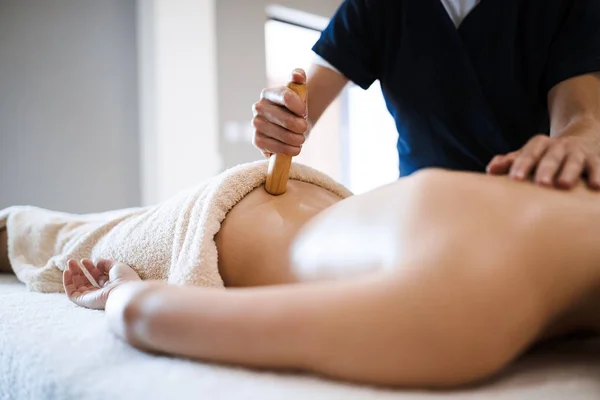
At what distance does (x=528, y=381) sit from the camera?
467 millimetres

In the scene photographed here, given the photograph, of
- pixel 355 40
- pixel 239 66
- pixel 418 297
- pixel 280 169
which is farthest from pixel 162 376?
pixel 239 66

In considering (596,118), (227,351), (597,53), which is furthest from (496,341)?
(597,53)

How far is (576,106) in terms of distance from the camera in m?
0.98

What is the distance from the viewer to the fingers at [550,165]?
0.55 m

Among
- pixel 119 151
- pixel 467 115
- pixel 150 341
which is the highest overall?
pixel 467 115

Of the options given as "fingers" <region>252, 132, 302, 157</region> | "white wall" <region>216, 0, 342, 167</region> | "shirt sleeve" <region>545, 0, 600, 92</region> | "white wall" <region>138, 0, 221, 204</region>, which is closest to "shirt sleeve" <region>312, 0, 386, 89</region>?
"shirt sleeve" <region>545, 0, 600, 92</region>

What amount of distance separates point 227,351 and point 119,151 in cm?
217

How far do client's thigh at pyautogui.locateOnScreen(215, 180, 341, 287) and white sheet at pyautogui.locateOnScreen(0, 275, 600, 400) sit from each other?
189mm

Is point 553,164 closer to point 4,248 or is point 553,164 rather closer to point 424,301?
point 424,301

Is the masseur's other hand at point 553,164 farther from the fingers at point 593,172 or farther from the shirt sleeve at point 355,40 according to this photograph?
the shirt sleeve at point 355,40

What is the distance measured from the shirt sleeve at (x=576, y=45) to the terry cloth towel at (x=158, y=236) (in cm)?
51

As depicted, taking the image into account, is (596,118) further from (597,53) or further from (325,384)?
(325,384)

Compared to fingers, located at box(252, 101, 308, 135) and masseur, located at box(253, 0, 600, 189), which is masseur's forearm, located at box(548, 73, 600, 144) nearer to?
masseur, located at box(253, 0, 600, 189)

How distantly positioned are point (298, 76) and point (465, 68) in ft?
1.74
